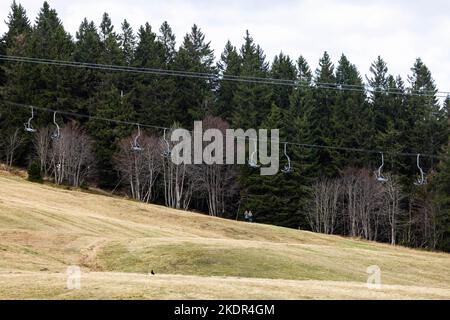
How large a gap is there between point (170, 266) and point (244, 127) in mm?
64273

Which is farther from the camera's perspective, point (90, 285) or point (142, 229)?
point (142, 229)

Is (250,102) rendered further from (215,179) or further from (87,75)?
(87,75)

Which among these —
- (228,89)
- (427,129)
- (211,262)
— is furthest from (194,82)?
(211,262)

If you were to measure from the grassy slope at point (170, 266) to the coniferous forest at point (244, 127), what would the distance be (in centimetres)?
3561

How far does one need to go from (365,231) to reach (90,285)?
226 feet

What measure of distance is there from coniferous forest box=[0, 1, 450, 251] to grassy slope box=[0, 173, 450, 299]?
117 feet

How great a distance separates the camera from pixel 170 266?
29141 millimetres

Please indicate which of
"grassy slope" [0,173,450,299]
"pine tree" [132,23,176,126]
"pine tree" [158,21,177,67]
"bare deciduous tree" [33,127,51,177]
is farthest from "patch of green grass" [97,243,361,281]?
"pine tree" [158,21,177,67]

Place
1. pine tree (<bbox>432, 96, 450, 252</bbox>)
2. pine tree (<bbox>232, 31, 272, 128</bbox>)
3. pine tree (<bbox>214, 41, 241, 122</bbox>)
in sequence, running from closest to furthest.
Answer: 1. pine tree (<bbox>432, 96, 450, 252</bbox>)
2. pine tree (<bbox>232, 31, 272, 128</bbox>)
3. pine tree (<bbox>214, 41, 241, 122</bbox>)

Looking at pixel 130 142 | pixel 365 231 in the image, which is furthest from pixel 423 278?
pixel 130 142

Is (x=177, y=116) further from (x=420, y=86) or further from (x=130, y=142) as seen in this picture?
(x=420, y=86)

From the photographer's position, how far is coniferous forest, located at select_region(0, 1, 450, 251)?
82812 millimetres

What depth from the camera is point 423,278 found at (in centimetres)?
3356

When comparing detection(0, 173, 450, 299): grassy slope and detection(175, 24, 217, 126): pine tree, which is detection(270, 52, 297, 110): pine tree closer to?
detection(175, 24, 217, 126): pine tree
